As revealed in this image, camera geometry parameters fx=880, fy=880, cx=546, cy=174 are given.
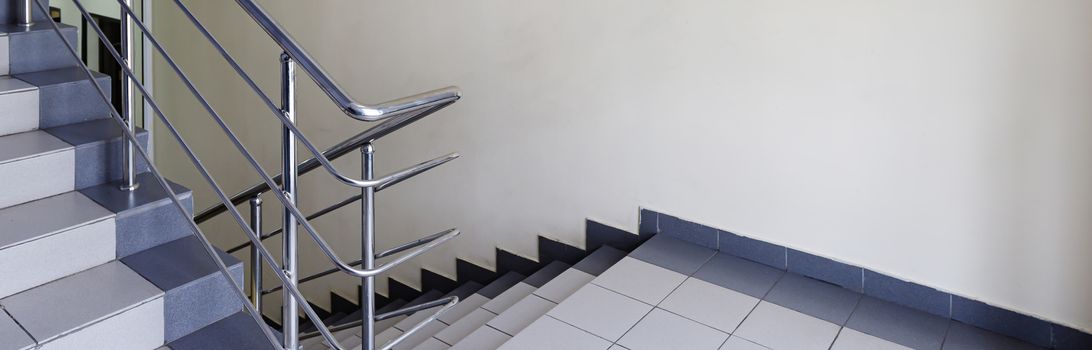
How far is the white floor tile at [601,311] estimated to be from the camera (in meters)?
2.80

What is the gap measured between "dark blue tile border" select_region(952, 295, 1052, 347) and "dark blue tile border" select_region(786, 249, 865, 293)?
328 millimetres

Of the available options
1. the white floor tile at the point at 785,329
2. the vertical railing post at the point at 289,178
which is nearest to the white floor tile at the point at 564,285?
the white floor tile at the point at 785,329

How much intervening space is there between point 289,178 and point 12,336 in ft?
2.39

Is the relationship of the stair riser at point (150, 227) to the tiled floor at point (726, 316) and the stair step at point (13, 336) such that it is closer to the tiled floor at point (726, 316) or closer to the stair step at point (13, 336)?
the stair step at point (13, 336)

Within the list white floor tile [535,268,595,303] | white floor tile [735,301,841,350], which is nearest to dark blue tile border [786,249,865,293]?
white floor tile [735,301,841,350]

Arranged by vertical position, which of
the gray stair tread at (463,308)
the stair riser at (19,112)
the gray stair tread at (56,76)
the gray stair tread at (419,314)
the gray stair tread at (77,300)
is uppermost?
the gray stair tread at (56,76)

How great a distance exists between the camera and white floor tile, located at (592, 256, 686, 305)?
121 inches

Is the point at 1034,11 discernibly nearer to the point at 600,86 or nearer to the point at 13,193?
the point at 600,86

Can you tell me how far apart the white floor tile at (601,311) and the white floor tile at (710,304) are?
122mm

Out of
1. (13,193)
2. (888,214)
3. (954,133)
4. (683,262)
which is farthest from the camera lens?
(683,262)

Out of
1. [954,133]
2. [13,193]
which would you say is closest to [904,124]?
[954,133]

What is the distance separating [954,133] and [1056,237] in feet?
1.46

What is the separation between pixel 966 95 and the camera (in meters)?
2.78

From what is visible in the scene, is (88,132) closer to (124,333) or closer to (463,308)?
(124,333)
